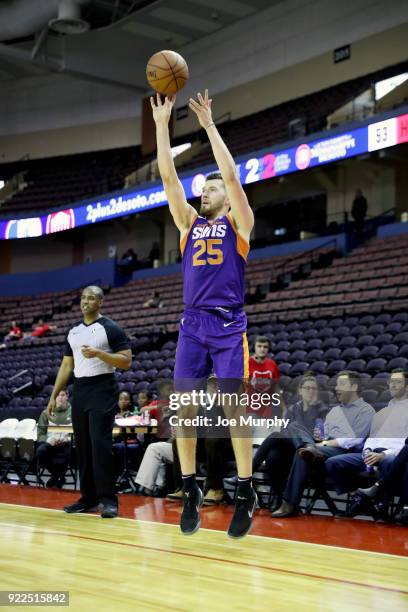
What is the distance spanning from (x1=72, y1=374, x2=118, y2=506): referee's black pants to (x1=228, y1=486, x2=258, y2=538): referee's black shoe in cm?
157

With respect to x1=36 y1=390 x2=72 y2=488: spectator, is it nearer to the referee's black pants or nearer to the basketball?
the referee's black pants

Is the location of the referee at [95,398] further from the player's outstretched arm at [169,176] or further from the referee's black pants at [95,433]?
the player's outstretched arm at [169,176]

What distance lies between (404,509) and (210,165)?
15749mm

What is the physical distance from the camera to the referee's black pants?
510 cm

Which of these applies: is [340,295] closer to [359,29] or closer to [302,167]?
[302,167]

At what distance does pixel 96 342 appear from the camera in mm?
5172

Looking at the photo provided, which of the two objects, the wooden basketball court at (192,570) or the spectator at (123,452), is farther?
the spectator at (123,452)

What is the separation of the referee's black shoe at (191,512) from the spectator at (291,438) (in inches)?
79.7

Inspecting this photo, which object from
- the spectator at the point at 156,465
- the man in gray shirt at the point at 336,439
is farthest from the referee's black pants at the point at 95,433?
the spectator at the point at 156,465

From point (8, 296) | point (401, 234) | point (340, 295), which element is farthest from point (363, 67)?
point (8, 296)

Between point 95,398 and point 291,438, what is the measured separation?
1.55 metres

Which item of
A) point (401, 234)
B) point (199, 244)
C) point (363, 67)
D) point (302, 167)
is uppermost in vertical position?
point (363, 67)

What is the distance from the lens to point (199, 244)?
148 inches

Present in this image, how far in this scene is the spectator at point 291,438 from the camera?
570 centimetres
